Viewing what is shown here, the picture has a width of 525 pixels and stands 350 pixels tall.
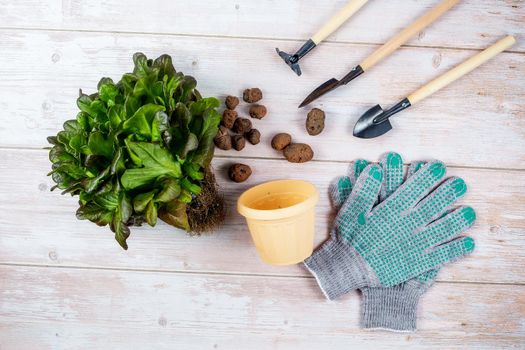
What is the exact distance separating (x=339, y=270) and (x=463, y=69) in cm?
48

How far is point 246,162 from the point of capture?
1.14m

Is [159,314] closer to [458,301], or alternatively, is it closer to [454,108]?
[458,301]

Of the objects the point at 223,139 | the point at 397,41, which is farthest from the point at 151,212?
the point at 397,41

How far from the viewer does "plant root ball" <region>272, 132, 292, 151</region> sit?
1109mm

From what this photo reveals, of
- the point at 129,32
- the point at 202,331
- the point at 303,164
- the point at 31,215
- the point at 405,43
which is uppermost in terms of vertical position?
the point at 405,43

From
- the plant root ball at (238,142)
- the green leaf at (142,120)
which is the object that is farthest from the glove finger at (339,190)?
the green leaf at (142,120)

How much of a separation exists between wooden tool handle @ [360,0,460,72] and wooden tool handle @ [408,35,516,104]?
104 millimetres

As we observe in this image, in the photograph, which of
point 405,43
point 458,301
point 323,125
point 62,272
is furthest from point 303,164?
point 62,272

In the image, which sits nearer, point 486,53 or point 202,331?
point 486,53

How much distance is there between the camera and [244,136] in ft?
3.70

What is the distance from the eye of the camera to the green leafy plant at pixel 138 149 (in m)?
0.89

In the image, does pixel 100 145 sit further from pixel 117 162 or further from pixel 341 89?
pixel 341 89

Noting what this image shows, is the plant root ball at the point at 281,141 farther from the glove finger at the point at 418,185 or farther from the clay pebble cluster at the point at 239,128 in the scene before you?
the glove finger at the point at 418,185

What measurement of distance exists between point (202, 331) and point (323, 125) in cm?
52
